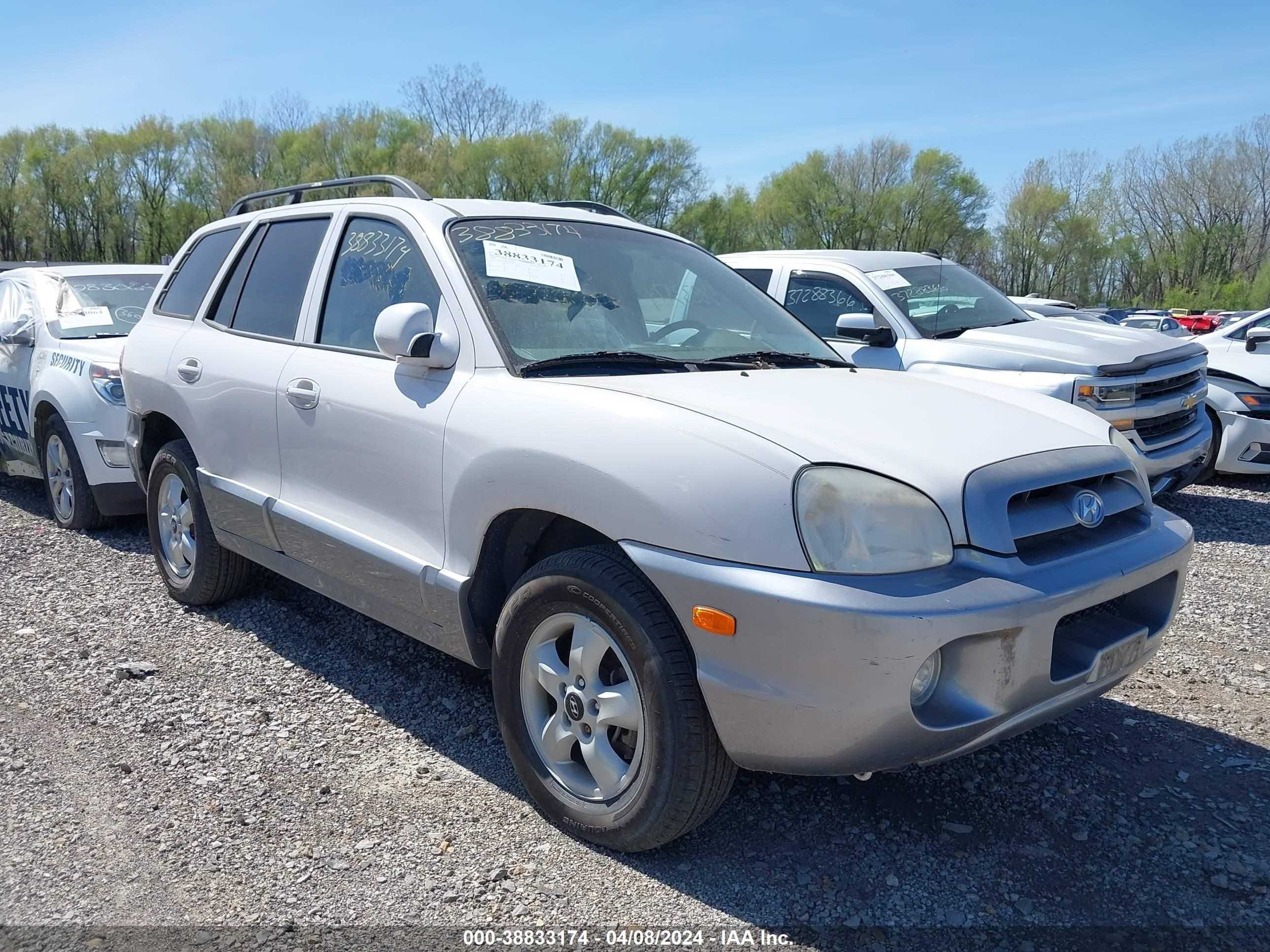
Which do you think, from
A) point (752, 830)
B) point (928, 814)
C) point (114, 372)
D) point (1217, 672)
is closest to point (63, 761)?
point (752, 830)

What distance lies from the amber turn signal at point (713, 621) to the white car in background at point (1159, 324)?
20854 mm

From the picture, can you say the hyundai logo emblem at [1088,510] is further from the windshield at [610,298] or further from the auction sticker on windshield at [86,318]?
the auction sticker on windshield at [86,318]

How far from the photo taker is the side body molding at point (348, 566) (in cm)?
302

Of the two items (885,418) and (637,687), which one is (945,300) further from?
(637,687)

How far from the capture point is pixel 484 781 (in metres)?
3.17

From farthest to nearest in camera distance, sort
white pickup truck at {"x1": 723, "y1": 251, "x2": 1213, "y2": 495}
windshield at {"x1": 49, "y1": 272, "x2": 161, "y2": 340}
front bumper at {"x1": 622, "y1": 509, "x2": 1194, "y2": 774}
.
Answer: windshield at {"x1": 49, "y1": 272, "x2": 161, "y2": 340}
white pickup truck at {"x1": 723, "y1": 251, "x2": 1213, "y2": 495}
front bumper at {"x1": 622, "y1": 509, "x2": 1194, "y2": 774}

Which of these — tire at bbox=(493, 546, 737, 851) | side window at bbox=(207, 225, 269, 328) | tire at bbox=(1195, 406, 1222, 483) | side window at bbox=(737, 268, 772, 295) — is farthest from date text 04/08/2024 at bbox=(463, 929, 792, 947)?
tire at bbox=(1195, 406, 1222, 483)

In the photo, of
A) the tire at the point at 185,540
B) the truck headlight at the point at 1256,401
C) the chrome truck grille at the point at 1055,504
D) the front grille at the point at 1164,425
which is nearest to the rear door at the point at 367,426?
the tire at the point at 185,540

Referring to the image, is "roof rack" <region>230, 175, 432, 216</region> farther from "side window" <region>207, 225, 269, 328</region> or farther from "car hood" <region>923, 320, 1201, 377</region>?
"car hood" <region>923, 320, 1201, 377</region>

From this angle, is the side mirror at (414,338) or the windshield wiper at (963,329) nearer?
the side mirror at (414,338)

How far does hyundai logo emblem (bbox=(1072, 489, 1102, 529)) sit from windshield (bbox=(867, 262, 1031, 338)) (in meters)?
4.12

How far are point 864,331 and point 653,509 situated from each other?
412 cm

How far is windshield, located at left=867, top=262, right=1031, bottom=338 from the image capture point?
6.80 m

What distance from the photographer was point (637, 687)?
252cm
